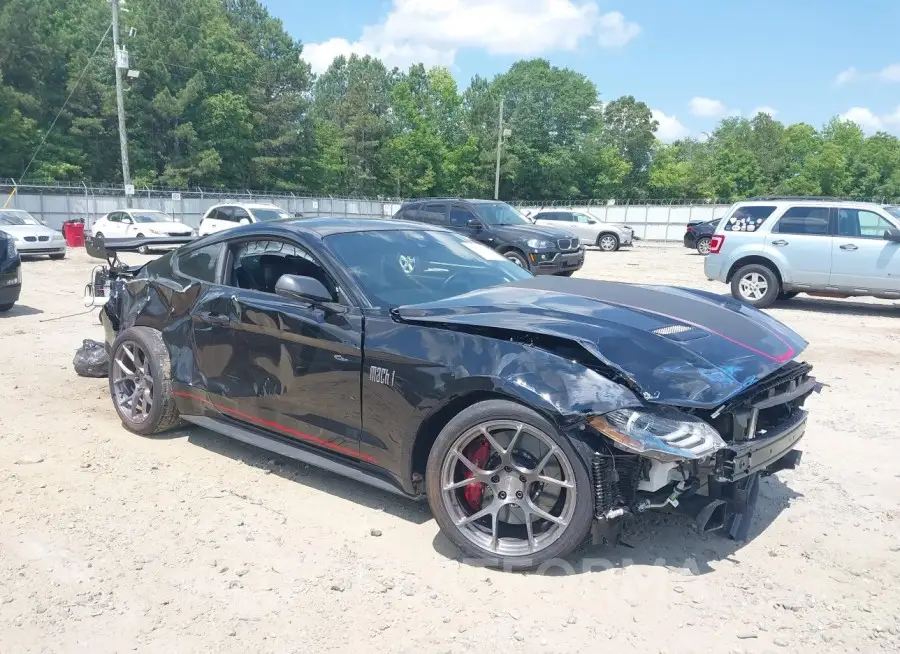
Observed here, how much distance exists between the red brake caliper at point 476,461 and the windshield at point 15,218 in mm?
21499

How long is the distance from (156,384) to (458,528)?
2598 millimetres

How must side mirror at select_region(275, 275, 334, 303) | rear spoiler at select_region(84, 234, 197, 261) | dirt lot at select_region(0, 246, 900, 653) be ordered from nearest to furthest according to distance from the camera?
dirt lot at select_region(0, 246, 900, 653) < side mirror at select_region(275, 275, 334, 303) < rear spoiler at select_region(84, 234, 197, 261)

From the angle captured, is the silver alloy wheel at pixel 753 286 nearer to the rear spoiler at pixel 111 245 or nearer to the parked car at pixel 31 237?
the rear spoiler at pixel 111 245

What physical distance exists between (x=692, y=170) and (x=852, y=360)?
7643 cm

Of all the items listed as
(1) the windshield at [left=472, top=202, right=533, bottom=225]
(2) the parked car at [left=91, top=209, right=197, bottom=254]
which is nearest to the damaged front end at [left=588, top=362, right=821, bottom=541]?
(1) the windshield at [left=472, top=202, right=533, bottom=225]

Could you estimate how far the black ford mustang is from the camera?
2932 mm

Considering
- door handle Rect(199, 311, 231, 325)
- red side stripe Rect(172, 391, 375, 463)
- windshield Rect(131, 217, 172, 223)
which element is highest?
windshield Rect(131, 217, 172, 223)

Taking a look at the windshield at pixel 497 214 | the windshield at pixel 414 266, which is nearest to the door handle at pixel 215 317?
the windshield at pixel 414 266

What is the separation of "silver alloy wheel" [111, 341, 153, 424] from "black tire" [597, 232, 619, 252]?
25711 millimetres

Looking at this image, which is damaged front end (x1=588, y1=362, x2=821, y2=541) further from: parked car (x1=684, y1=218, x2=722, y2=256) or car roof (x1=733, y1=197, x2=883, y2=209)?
parked car (x1=684, y1=218, x2=722, y2=256)

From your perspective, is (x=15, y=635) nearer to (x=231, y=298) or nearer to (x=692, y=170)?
(x=231, y=298)

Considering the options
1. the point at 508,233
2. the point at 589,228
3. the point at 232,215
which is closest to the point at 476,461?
the point at 508,233

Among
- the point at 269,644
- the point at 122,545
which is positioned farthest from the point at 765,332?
the point at 122,545

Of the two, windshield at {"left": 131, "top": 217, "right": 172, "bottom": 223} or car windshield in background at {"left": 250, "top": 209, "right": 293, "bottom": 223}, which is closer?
car windshield in background at {"left": 250, "top": 209, "right": 293, "bottom": 223}
